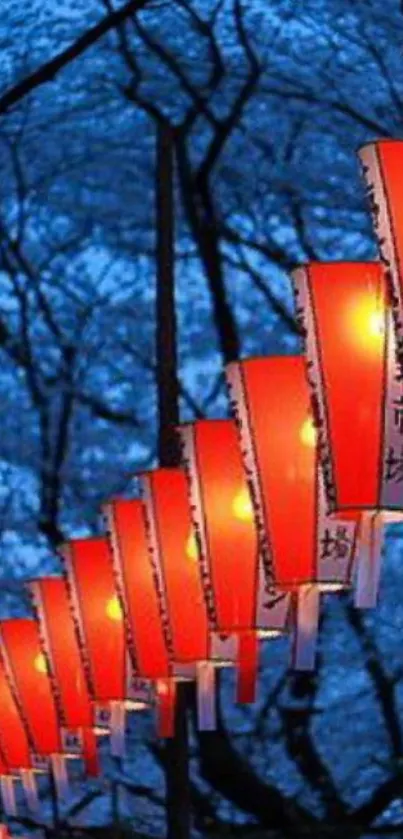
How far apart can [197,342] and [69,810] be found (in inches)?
96.0

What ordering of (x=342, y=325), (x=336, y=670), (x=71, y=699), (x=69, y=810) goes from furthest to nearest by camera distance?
(x=69, y=810)
(x=336, y=670)
(x=71, y=699)
(x=342, y=325)

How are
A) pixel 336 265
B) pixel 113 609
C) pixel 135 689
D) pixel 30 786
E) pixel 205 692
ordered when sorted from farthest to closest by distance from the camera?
pixel 30 786
pixel 135 689
pixel 113 609
pixel 205 692
pixel 336 265

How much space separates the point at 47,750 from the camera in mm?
8617

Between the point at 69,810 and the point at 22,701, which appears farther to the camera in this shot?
the point at 69,810

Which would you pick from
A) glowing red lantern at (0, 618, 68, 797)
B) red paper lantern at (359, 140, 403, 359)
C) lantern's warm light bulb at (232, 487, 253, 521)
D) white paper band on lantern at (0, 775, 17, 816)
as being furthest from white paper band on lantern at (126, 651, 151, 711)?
red paper lantern at (359, 140, 403, 359)

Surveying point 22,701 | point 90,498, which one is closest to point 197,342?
point 90,498

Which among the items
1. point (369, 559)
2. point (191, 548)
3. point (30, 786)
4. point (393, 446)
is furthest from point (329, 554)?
point (30, 786)

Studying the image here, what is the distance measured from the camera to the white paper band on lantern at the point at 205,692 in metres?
7.13

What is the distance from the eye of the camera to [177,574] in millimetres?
6969

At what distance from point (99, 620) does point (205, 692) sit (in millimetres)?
618

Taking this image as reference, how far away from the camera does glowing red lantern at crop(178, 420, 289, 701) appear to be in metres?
6.38

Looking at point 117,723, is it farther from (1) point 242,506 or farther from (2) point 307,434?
(2) point 307,434

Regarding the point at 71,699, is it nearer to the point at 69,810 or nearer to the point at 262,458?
the point at 262,458

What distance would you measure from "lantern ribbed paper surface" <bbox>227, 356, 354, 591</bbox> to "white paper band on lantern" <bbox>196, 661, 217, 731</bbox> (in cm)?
128
